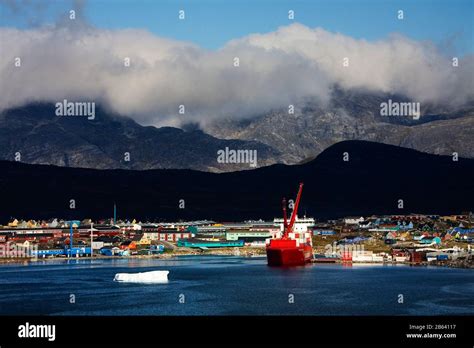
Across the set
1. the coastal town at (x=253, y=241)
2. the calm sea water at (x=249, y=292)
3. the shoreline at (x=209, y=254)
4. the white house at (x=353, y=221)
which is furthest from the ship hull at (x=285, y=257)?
the white house at (x=353, y=221)

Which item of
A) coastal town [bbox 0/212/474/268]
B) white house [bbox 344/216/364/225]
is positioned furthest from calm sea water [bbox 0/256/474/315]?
white house [bbox 344/216/364/225]

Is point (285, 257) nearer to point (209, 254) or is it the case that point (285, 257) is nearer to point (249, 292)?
point (249, 292)

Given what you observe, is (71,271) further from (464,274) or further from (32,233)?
(32,233)

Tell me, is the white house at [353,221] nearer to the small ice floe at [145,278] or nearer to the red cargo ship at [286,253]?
the red cargo ship at [286,253]

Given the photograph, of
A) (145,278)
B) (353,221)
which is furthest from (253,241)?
(145,278)

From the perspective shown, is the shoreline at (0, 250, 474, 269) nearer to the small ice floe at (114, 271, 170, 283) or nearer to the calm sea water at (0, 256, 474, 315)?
the calm sea water at (0, 256, 474, 315)
